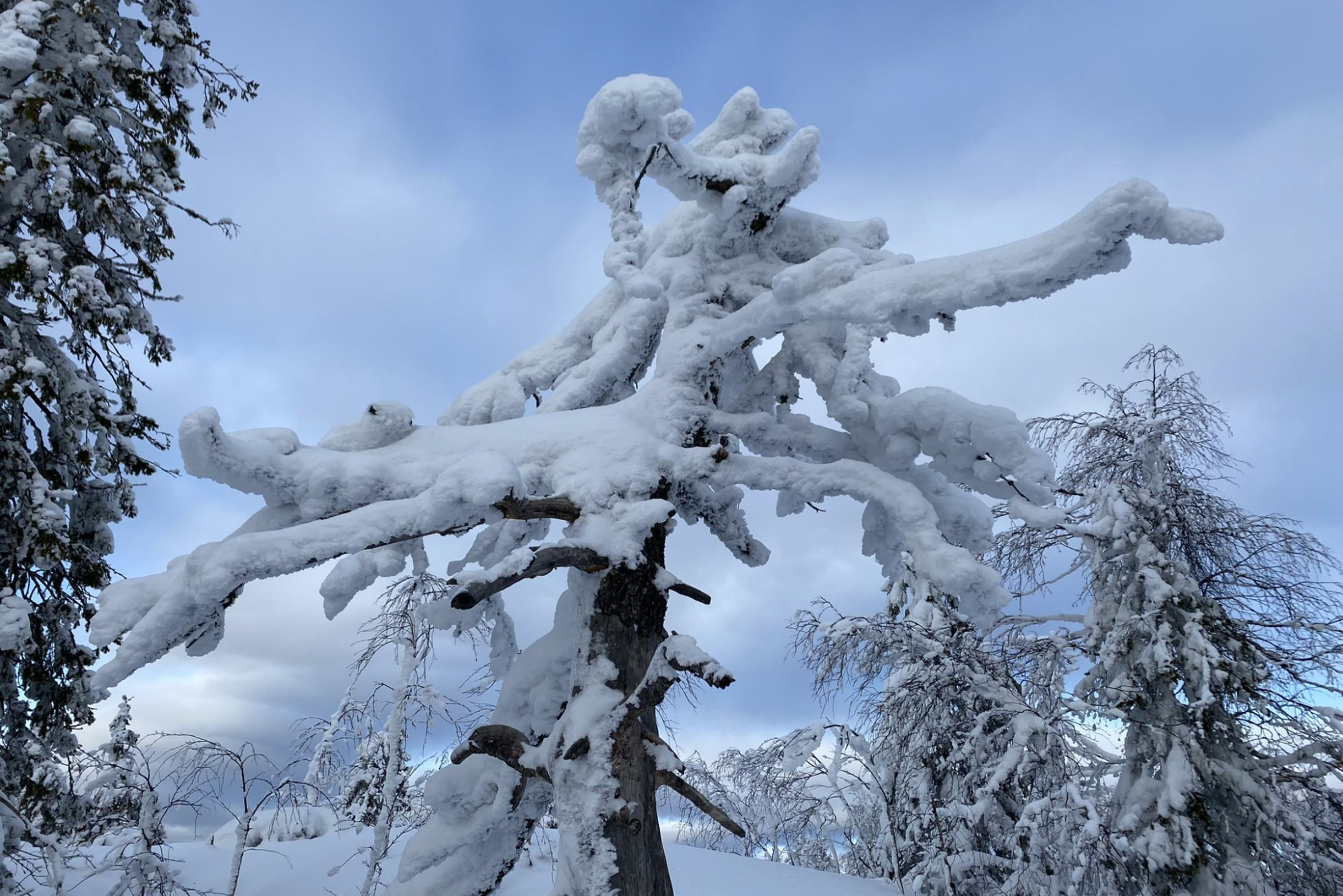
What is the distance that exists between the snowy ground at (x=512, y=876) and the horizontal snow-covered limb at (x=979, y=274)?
27.1 feet

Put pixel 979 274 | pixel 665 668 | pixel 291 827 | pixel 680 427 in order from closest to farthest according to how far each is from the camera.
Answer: pixel 665 668 → pixel 979 274 → pixel 680 427 → pixel 291 827

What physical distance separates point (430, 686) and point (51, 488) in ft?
16.6

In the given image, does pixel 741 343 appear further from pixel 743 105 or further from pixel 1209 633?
pixel 1209 633

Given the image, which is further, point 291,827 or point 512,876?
point 291,827

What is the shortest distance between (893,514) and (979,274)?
1367 millimetres

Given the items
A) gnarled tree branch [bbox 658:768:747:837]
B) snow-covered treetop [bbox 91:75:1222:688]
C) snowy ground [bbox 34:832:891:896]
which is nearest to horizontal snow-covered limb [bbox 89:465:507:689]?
snow-covered treetop [bbox 91:75:1222:688]

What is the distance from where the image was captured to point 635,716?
3.89 m

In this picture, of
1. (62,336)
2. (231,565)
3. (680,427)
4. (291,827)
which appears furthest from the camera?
(291,827)

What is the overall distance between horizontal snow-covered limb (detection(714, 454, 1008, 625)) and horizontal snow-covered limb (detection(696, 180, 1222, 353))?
0.83 metres

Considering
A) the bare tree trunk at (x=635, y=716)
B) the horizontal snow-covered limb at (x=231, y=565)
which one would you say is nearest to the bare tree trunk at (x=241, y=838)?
the horizontal snow-covered limb at (x=231, y=565)

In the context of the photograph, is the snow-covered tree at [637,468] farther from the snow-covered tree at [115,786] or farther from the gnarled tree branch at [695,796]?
the snow-covered tree at [115,786]

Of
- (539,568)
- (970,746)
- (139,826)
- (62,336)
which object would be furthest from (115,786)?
(970,746)

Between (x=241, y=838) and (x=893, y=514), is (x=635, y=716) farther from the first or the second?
(x=241, y=838)

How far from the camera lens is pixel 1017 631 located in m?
9.05
